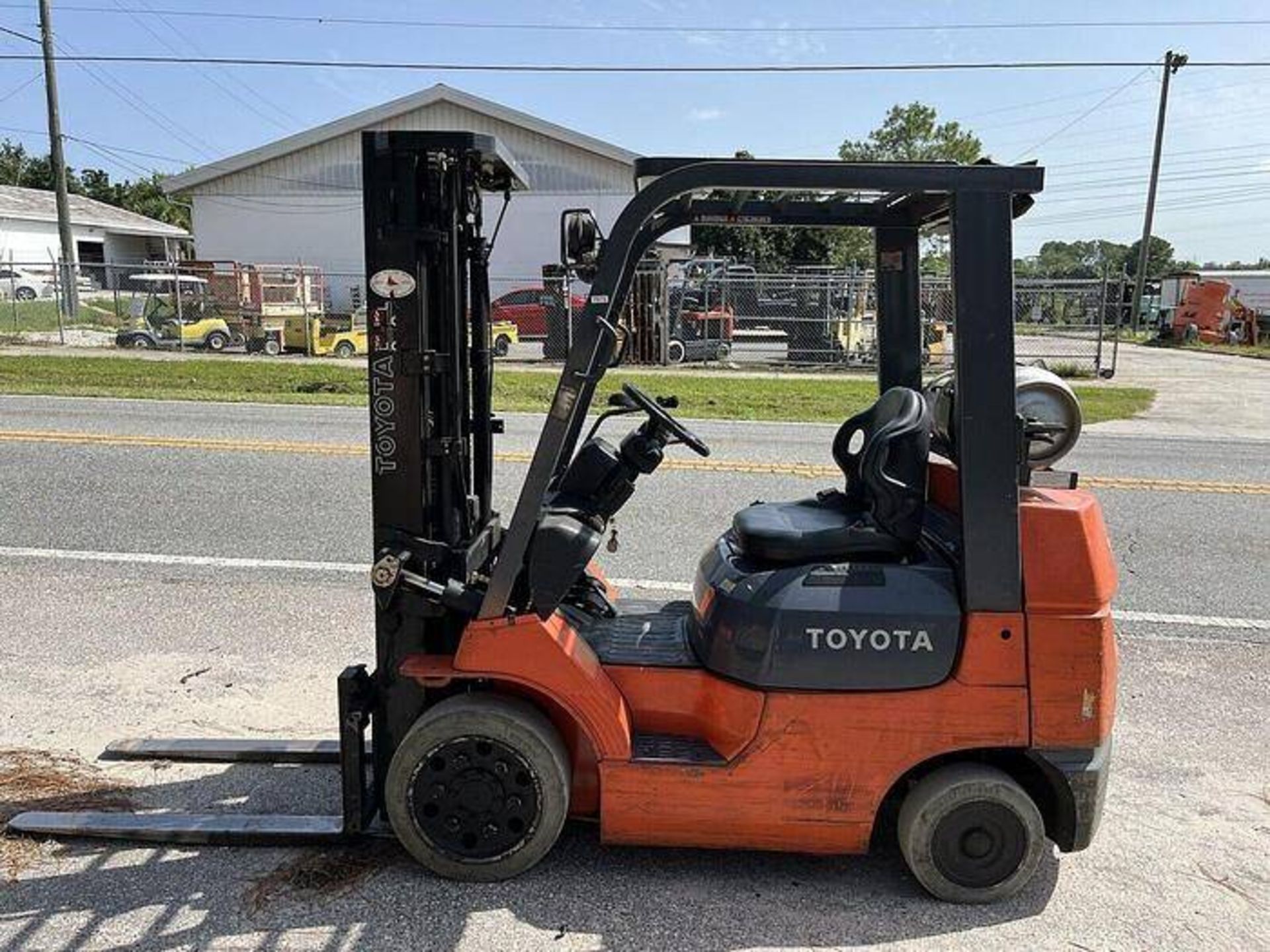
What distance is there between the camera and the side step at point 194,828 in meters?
3.44

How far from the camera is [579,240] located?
10.7 ft

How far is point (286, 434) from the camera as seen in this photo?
446 inches

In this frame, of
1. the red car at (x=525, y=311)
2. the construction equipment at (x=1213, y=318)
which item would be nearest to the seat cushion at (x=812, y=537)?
the red car at (x=525, y=311)

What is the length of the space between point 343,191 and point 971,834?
38.2 meters

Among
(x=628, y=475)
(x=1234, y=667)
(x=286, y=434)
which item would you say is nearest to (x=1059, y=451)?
(x=628, y=475)

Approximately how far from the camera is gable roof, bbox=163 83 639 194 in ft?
114

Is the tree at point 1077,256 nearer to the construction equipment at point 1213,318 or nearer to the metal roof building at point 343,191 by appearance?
the construction equipment at point 1213,318

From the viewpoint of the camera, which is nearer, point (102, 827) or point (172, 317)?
point (102, 827)

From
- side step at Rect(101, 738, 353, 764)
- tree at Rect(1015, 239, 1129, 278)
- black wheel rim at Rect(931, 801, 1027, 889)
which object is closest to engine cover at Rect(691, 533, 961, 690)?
black wheel rim at Rect(931, 801, 1027, 889)

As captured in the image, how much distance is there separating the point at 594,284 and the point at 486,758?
1512 mm

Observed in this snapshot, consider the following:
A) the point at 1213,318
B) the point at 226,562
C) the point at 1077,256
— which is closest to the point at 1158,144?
the point at 1213,318

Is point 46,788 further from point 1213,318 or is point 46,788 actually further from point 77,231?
point 77,231

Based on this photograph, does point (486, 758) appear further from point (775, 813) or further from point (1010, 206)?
point (1010, 206)

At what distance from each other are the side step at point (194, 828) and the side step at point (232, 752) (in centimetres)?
51
